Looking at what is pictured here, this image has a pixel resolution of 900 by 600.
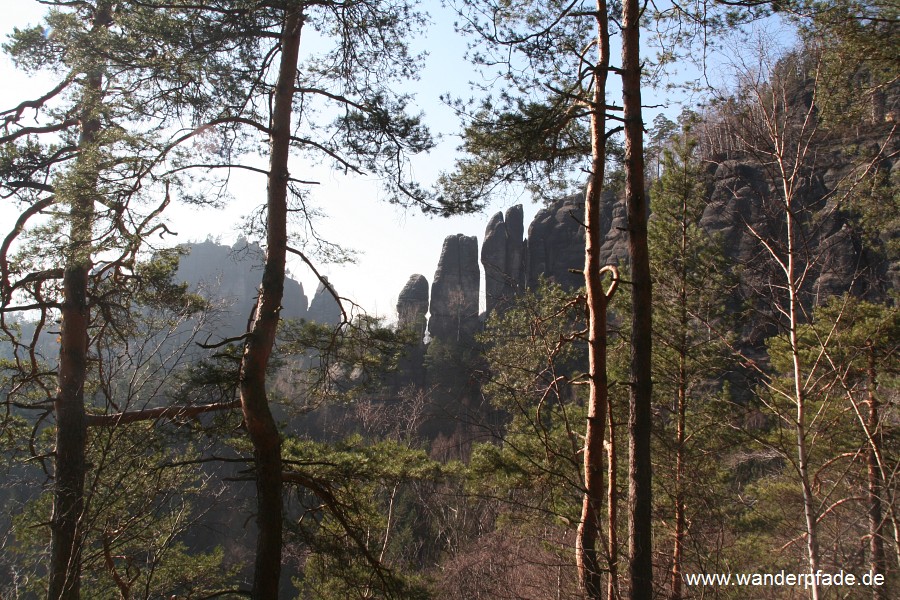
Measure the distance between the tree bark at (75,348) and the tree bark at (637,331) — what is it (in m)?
3.44

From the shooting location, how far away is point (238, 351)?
15.2ft

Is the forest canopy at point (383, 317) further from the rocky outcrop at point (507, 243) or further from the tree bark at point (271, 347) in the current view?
the rocky outcrop at point (507, 243)

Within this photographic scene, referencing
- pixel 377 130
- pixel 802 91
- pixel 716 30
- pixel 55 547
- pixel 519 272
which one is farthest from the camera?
pixel 519 272

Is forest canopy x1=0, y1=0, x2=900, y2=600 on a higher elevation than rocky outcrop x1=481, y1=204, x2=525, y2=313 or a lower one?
lower

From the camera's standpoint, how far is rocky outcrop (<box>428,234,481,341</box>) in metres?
29.7

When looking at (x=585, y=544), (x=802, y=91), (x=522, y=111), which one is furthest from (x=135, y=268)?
(x=802, y=91)

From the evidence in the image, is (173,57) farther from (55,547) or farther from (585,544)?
(585,544)

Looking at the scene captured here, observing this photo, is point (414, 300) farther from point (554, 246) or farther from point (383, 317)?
point (383, 317)

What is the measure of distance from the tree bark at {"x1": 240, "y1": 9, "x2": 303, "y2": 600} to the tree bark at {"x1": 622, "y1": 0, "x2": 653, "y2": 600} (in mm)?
2189

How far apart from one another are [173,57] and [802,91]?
563cm

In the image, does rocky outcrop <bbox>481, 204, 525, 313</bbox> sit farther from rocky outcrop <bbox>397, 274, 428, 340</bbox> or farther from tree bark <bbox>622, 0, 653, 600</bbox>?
tree bark <bbox>622, 0, 653, 600</bbox>

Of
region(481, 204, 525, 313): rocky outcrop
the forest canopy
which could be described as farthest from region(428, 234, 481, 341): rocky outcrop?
the forest canopy

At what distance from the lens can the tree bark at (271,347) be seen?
3.62 meters

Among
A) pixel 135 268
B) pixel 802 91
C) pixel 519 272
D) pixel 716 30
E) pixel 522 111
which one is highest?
pixel 519 272
